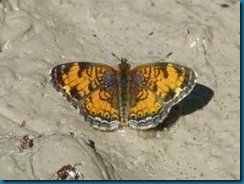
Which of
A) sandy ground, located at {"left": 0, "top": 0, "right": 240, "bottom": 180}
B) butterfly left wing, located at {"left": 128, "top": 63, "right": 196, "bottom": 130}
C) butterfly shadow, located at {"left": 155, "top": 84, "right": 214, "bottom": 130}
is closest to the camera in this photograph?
sandy ground, located at {"left": 0, "top": 0, "right": 240, "bottom": 180}

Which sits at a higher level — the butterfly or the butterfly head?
the butterfly head

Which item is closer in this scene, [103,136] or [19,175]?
[19,175]

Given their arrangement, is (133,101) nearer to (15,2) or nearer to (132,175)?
(132,175)

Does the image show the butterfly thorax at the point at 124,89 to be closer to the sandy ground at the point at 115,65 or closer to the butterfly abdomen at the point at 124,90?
the butterfly abdomen at the point at 124,90

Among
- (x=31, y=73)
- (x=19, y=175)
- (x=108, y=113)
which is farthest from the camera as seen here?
(x=31, y=73)

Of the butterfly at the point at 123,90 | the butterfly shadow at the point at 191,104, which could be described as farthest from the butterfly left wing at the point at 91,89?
the butterfly shadow at the point at 191,104

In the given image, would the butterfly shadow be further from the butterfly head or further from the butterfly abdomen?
the butterfly head

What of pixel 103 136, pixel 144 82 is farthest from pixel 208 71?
pixel 103 136

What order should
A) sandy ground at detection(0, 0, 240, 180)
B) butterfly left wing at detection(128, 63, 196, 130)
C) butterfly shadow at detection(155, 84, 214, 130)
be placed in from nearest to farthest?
1. sandy ground at detection(0, 0, 240, 180)
2. butterfly left wing at detection(128, 63, 196, 130)
3. butterfly shadow at detection(155, 84, 214, 130)

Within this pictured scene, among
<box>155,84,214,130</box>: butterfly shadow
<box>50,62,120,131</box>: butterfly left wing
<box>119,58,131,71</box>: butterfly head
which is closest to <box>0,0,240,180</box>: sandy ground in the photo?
<box>155,84,214,130</box>: butterfly shadow
